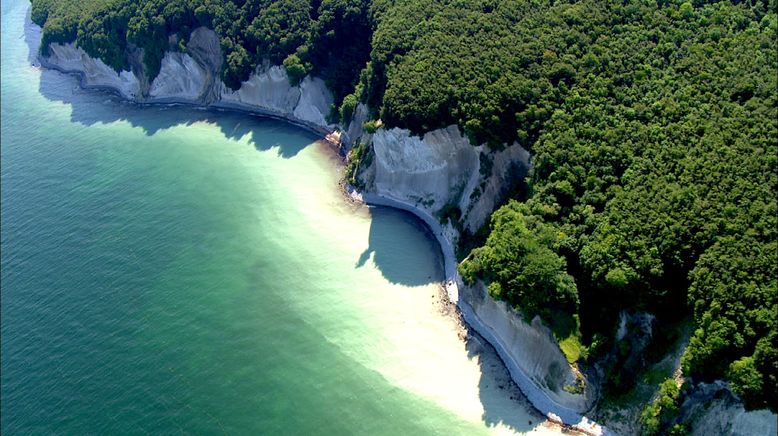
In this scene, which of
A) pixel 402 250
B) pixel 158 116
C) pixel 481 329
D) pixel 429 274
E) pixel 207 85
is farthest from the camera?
pixel 158 116

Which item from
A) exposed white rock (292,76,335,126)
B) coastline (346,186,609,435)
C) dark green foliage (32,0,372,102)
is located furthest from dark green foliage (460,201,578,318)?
dark green foliage (32,0,372,102)

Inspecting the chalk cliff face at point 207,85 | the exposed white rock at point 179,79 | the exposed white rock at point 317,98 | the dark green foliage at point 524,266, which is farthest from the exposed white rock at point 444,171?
the exposed white rock at point 179,79

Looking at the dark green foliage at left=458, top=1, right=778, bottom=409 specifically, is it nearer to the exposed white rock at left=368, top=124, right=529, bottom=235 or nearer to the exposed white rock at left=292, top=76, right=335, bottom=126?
the exposed white rock at left=368, top=124, right=529, bottom=235

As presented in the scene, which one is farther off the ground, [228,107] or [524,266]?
[524,266]

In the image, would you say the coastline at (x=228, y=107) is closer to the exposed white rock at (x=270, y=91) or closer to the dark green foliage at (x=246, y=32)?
the exposed white rock at (x=270, y=91)

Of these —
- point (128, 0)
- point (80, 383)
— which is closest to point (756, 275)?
point (80, 383)

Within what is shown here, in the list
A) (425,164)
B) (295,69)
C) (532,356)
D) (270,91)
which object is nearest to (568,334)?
(532,356)

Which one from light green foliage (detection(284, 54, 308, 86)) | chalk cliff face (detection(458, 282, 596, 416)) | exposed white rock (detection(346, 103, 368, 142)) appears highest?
light green foliage (detection(284, 54, 308, 86))

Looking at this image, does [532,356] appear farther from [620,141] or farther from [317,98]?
[317,98]
